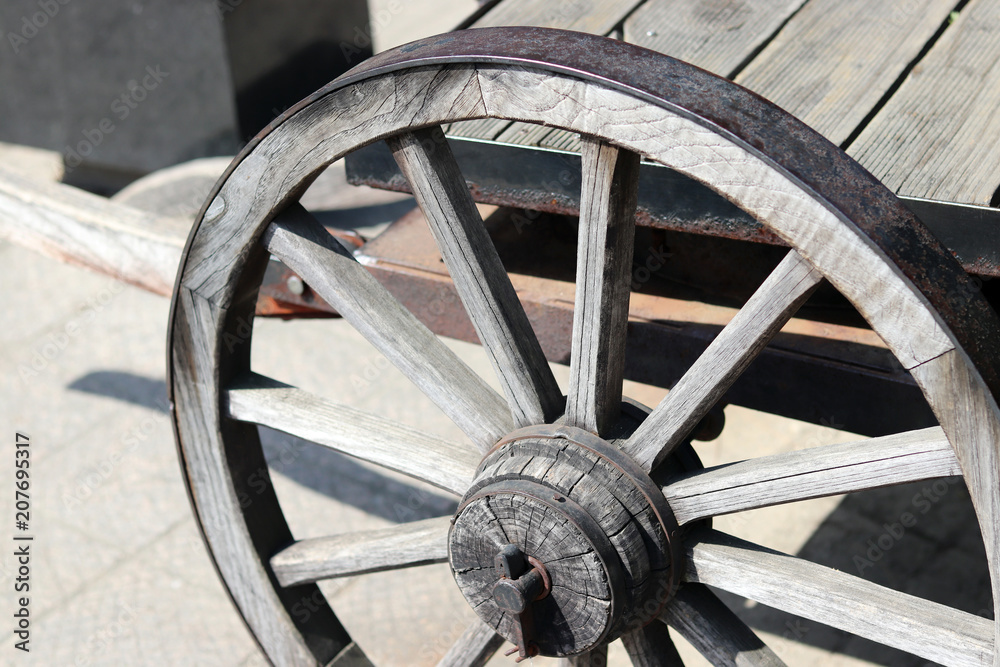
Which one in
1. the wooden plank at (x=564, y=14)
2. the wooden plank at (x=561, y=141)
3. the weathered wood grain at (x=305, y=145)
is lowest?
the weathered wood grain at (x=305, y=145)

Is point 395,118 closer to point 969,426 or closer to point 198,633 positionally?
point 969,426

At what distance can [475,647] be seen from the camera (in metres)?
1.50

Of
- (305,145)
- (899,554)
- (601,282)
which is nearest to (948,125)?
(601,282)

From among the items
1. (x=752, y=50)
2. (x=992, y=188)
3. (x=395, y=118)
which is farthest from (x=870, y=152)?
(x=395, y=118)

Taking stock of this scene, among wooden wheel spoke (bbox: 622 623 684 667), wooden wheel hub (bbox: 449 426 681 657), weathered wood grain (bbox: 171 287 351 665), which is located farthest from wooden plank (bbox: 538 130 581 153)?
wooden wheel spoke (bbox: 622 623 684 667)

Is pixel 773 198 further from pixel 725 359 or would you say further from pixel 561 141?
pixel 561 141

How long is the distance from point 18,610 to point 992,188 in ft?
7.42

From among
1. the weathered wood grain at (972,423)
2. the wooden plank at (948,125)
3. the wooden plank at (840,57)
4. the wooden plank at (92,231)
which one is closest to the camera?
the weathered wood grain at (972,423)

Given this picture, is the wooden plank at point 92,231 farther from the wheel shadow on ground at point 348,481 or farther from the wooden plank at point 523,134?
the wooden plank at point 523,134

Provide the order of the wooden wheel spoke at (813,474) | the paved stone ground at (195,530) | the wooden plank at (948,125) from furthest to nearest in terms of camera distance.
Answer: the paved stone ground at (195,530)
the wooden plank at (948,125)
the wooden wheel spoke at (813,474)

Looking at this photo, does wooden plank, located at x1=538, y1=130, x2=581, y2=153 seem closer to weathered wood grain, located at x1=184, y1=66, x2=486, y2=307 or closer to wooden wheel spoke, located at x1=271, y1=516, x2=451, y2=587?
weathered wood grain, located at x1=184, y1=66, x2=486, y2=307

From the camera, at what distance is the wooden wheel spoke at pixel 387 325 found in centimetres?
138

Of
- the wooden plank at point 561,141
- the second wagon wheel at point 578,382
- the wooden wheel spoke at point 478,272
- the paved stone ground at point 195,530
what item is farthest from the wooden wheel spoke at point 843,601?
the paved stone ground at point 195,530

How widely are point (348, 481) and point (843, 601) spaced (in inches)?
70.2
